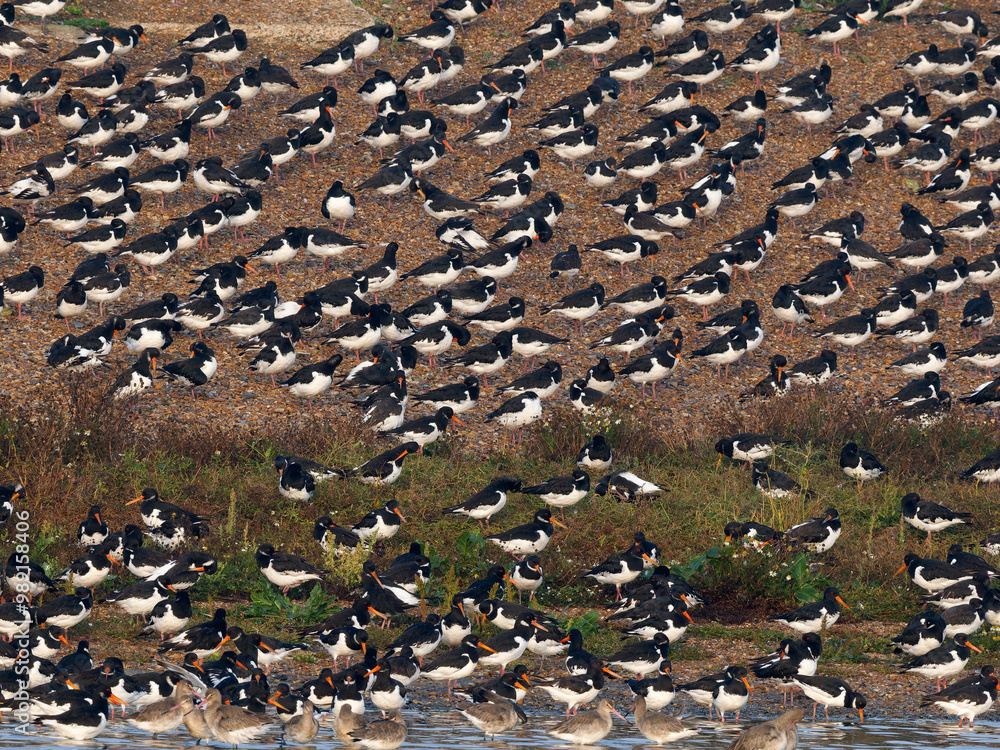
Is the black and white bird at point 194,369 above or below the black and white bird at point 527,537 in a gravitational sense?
below

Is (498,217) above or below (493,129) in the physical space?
below

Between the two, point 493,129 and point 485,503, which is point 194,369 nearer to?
point 485,503

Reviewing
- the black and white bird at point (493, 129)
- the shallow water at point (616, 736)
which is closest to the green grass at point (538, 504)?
the shallow water at point (616, 736)

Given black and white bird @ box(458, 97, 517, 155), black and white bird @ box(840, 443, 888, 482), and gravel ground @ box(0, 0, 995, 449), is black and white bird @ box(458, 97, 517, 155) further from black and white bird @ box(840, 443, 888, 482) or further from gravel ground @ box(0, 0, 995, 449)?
black and white bird @ box(840, 443, 888, 482)

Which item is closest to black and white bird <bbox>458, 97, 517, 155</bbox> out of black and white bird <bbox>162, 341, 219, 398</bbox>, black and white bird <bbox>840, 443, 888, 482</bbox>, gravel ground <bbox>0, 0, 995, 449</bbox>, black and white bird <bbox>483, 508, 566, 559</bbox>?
gravel ground <bbox>0, 0, 995, 449</bbox>

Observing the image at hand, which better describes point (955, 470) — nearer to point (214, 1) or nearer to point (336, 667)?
point (336, 667)

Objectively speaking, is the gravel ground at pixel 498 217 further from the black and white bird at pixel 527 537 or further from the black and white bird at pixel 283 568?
the black and white bird at pixel 283 568

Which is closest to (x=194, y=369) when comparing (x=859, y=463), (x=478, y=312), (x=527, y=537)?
(x=478, y=312)

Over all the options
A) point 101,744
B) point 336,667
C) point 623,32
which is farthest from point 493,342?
point 623,32
